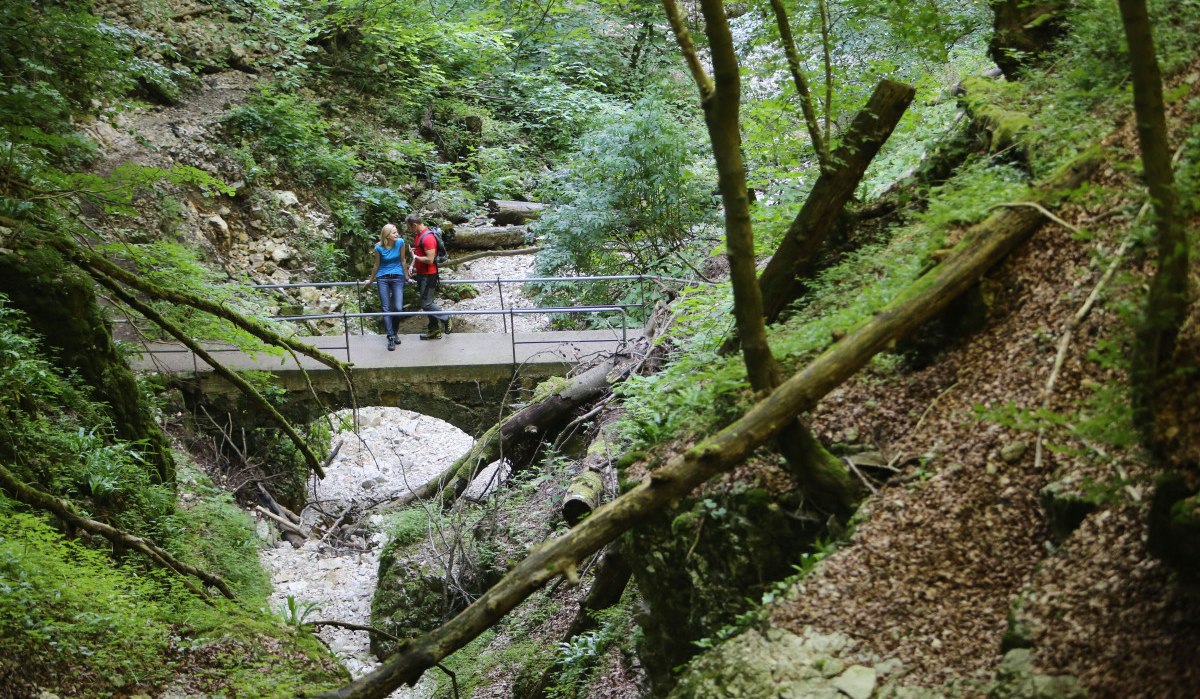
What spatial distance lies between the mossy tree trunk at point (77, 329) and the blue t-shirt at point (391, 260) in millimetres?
4022

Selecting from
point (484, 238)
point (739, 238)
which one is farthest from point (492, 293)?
point (739, 238)

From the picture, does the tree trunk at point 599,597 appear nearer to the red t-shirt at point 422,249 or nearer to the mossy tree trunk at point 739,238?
the mossy tree trunk at point 739,238

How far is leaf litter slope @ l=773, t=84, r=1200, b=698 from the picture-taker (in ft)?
9.32

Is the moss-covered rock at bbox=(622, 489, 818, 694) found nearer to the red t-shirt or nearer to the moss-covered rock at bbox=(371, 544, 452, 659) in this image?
the moss-covered rock at bbox=(371, 544, 452, 659)

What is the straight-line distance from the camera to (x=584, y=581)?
8164 millimetres

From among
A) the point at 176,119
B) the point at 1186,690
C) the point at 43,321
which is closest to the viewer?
the point at 1186,690

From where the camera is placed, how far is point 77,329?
7.65 m

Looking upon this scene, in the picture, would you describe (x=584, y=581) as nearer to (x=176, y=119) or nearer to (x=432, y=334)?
(x=432, y=334)

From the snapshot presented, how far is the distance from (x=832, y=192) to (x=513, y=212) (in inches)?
529

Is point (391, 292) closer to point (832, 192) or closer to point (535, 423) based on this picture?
point (535, 423)

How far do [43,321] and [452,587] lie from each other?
4.71 metres

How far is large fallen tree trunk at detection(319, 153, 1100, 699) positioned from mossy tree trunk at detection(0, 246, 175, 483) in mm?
4988

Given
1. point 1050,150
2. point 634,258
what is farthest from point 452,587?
point 1050,150

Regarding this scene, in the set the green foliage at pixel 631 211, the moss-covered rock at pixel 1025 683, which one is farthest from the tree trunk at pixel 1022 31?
the green foliage at pixel 631 211
